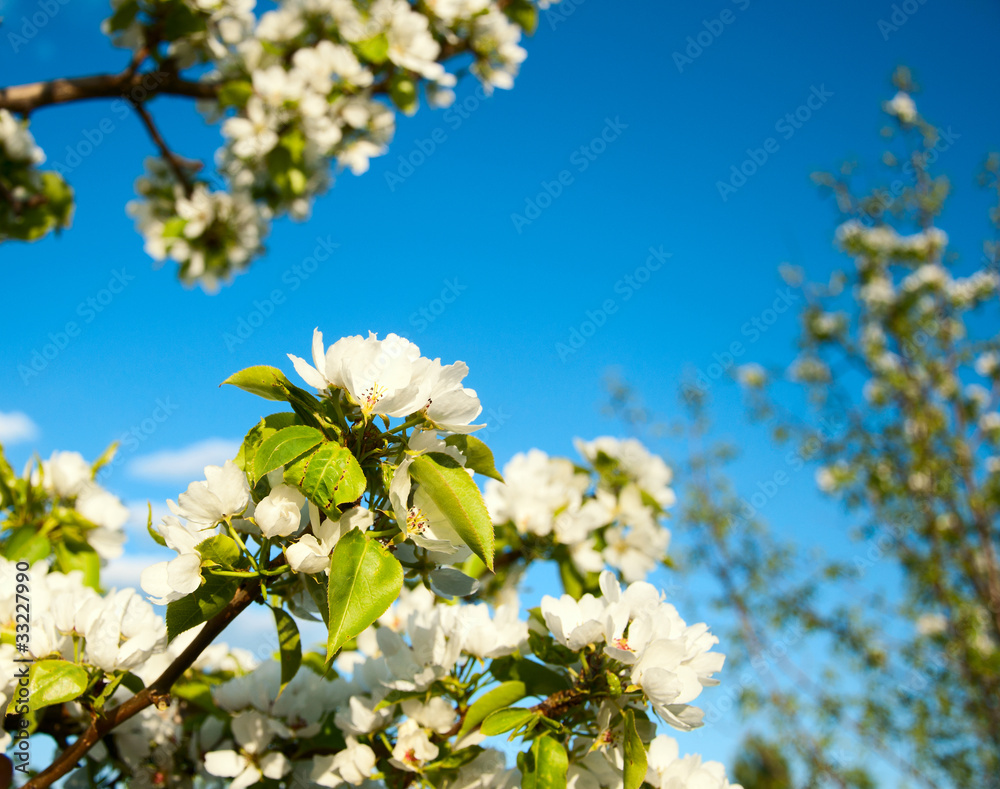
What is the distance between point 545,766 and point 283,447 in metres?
0.56

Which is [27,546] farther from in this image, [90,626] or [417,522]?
[417,522]

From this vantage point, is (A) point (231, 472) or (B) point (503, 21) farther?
(B) point (503, 21)

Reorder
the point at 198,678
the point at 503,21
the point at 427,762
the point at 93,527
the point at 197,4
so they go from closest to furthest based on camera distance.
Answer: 1. the point at 427,762
2. the point at 198,678
3. the point at 93,527
4. the point at 197,4
5. the point at 503,21

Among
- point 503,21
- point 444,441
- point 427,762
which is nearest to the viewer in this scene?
point 444,441

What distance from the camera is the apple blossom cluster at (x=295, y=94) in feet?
8.51

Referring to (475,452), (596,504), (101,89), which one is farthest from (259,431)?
(101,89)

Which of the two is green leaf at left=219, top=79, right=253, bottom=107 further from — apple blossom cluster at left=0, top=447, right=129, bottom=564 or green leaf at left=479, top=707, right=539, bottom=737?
green leaf at left=479, top=707, right=539, bottom=737

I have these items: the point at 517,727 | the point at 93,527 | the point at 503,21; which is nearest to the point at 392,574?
the point at 517,727

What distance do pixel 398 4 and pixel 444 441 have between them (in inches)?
95.3

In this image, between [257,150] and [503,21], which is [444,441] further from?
[503,21]

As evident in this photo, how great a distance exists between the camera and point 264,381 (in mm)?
866

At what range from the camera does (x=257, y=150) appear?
8.60 ft

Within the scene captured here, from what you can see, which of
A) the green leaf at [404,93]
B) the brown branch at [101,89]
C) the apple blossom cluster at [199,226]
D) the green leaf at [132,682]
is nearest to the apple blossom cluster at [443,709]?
the green leaf at [132,682]

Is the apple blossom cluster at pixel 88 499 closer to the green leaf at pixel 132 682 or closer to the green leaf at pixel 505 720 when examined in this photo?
the green leaf at pixel 132 682
